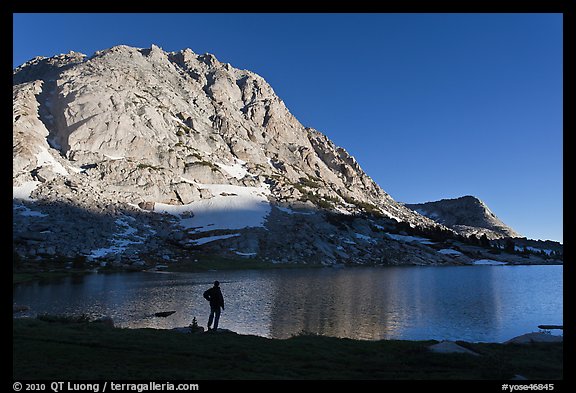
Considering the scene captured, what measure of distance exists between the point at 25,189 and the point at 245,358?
18941cm

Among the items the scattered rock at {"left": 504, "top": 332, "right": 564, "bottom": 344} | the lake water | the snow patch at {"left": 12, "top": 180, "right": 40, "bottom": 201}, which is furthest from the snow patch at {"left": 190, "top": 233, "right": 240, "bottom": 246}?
the scattered rock at {"left": 504, "top": 332, "right": 564, "bottom": 344}

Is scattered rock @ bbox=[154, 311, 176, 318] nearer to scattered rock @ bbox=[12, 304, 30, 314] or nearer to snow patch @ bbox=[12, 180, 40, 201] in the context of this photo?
scattered rock @ bbox=[12, 304, 30, 314]

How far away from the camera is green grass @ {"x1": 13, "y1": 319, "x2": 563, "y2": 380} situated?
1753 centimetres

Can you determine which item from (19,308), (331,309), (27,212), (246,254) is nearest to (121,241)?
(27,212)

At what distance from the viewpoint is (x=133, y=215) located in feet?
612

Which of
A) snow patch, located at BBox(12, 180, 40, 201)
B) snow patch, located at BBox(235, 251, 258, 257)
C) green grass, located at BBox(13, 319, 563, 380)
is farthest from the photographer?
snow patch, located at BBox(235, 251, 258, 257)

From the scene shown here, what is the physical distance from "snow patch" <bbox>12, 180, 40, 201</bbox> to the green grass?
167m

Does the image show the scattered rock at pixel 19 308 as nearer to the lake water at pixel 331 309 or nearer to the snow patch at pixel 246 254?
the lake water at pixel 331 309

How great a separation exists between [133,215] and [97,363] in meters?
179

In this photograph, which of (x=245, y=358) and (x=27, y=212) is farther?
(x=27, y=212)

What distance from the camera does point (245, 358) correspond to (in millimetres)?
20750

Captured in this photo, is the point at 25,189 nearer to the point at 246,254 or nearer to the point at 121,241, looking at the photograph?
the point at 121,241
